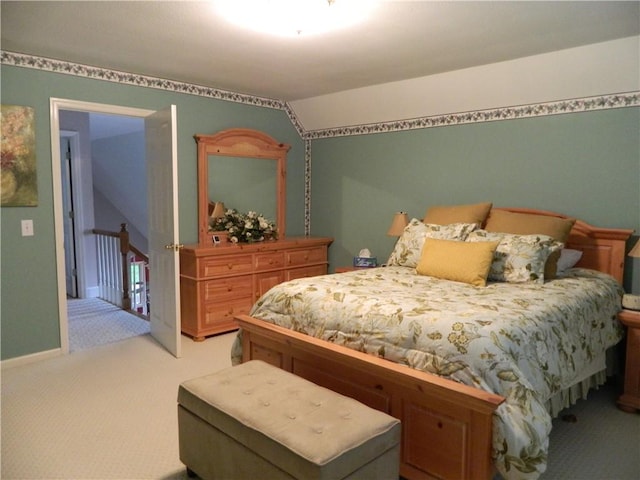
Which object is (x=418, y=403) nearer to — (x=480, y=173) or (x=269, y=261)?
(x=480, y=173)

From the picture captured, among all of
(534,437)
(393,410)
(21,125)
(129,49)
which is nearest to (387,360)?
(393,410)

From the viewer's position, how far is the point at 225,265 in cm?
418

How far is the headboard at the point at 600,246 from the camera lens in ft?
10.6

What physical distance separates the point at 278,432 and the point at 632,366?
2339 millimetres

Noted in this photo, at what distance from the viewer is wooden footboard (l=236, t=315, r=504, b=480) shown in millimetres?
1840

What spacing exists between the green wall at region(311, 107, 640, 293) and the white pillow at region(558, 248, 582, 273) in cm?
33

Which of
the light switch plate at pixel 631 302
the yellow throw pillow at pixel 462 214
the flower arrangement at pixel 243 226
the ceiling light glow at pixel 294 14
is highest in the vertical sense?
the ceiling light glow at pixel 294 14

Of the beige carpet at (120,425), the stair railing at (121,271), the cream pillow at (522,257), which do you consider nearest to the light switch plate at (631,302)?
the cream pillow at (522,257)

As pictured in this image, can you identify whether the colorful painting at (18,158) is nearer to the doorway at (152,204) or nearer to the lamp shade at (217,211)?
the doorway at (152,204)

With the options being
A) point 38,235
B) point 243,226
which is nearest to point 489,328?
point 243,226

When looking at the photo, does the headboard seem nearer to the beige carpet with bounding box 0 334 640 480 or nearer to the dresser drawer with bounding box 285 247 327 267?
the beige carpet with bounding box 0 334 640 480

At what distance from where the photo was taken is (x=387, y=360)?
7.16 ft

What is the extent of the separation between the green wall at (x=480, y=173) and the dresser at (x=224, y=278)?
32.3 inches

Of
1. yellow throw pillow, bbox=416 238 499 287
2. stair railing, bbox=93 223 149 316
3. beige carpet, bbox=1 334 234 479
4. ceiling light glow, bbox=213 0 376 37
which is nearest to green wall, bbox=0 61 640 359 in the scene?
beige carpet, bbox=1 334 234 479
